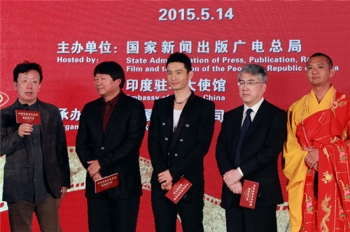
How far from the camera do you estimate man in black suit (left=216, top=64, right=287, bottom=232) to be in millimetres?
2965

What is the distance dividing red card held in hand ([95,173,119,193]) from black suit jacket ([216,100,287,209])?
2.06ft

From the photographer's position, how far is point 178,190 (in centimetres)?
302

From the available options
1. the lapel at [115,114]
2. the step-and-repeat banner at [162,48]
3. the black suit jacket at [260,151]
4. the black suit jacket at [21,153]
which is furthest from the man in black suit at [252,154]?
the black suit jacket at [21,153]

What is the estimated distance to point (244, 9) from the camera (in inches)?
157

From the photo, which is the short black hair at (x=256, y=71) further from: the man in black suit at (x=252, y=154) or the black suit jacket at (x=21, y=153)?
the black suit jacket at (x=21, y=153)

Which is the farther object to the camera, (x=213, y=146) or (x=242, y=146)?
(x=213, y=146)

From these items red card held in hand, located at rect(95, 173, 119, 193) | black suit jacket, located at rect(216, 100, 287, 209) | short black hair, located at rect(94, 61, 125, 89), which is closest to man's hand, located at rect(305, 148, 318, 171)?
black suit jacket, located at rect(216, 100, 287, 209)

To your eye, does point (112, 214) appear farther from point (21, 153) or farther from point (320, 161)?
point (320, 161)

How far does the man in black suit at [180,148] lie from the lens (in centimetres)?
307

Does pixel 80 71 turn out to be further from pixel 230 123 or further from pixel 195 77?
pixel 230 123

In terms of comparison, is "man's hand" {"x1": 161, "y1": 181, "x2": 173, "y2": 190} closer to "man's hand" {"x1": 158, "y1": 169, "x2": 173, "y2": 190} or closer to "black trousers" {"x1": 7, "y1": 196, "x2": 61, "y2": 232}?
"man's hand" {"x1": 158, "y1": 169, "x2": 173, "y2": 190}

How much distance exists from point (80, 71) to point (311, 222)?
2065 millimetres

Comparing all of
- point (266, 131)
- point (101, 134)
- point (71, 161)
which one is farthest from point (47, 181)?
point (266, 131)

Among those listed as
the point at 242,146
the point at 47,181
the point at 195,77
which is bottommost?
the point at 47,181
